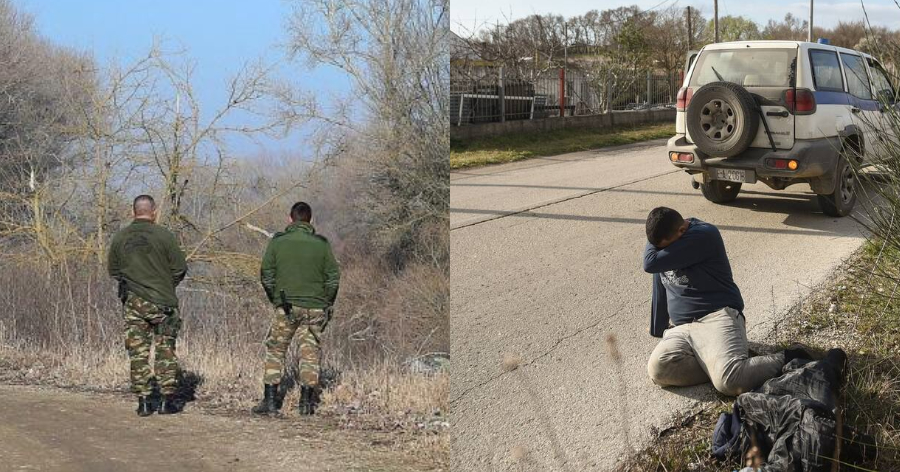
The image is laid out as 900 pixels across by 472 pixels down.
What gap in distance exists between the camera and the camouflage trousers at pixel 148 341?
3.53 m

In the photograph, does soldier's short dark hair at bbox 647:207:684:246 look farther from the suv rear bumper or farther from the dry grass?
the suv rear bumper

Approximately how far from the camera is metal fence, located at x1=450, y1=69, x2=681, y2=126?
17391 mm

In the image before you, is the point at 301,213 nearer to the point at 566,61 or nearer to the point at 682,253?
the point at 682,253

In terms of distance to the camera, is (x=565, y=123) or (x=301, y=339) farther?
(x=565, y=123)

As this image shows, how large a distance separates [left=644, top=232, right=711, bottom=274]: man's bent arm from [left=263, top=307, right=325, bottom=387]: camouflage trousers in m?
1.66

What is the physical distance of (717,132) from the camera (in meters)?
7.76

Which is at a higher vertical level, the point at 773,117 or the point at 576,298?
the point at 773,117

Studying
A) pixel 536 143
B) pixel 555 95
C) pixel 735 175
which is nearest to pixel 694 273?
pixel 735 175

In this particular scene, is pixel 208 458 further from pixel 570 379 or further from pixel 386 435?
pixel 570 379

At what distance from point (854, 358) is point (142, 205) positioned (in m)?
3.38

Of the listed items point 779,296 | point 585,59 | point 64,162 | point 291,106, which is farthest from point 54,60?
point 585,59

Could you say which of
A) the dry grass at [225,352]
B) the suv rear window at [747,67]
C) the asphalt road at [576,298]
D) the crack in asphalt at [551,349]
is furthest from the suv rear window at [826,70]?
the dry grass at [225,352]

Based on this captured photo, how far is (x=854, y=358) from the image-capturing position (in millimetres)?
4488

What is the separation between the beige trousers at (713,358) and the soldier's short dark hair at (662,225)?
439mm
